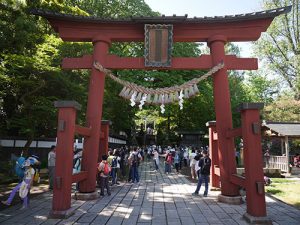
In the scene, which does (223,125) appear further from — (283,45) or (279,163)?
(283,45)

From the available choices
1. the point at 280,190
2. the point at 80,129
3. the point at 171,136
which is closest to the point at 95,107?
the point at 80,129

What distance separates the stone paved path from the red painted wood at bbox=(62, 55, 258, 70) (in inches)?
187

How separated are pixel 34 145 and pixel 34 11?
11.9 meters

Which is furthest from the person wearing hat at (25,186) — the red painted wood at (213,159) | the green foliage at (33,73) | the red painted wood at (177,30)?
the red painted wood at (213,159)

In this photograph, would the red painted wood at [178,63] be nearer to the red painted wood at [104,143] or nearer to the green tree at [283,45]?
the red painted wood at [104,143]

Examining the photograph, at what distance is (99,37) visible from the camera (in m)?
10.3

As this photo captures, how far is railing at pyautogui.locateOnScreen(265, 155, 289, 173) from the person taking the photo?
21188 millimetres

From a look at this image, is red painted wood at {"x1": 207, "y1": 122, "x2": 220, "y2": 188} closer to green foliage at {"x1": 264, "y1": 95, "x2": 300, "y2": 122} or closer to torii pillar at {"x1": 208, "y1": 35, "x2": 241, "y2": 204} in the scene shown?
torii pillar at {"x1": 208, "y1": 35, "x2": 241, "y2": 204}

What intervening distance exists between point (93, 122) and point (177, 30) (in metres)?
4.53

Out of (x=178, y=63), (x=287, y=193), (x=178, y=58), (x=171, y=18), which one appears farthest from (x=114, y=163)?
(x=287, y=193)

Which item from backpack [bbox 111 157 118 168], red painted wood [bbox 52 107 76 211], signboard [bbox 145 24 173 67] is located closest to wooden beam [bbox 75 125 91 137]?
red painted wood [bbox 52 107 76 211]

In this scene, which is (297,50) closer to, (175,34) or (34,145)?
(175,34)

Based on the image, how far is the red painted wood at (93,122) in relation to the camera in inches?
388

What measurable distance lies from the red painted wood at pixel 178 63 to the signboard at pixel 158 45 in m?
0.27
